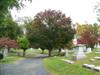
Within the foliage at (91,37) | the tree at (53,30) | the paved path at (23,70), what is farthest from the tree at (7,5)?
the foliage at (91,37)

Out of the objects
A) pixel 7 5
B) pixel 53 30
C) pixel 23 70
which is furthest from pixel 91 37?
pixel 7 5

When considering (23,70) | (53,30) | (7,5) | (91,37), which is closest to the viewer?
Answer: (7,5)

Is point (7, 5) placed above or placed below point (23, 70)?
above

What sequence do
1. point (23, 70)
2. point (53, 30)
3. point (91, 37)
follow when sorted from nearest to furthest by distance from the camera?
point (23, 70) < point (53, 30) < point (91, 37)

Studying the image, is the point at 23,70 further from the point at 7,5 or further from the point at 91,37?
the point at 91,37

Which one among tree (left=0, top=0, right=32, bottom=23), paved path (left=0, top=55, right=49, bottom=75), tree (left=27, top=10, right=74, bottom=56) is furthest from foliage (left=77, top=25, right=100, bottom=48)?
tree (left=0, top=0, right=32, bottom=23)

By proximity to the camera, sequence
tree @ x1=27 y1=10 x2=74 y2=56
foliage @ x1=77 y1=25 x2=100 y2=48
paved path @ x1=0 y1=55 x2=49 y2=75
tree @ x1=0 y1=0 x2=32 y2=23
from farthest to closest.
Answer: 1. foliage @ x1=77 y1=25 x2=100 y2=48
2. tree @ x1=27 y1=10 x2=74 y2=56
3. paved path @ x1=0 y1=55 x2=49 y2=75
4. tree @ x1=0 y1=0 x2=32 y2=23

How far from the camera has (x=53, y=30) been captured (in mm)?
67438

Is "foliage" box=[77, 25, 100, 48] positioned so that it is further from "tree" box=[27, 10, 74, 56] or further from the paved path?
the paved path

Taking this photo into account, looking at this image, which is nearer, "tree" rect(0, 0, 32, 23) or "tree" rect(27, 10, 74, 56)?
"tree" rect(0, 0, 32, 23)

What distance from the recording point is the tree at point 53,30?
6694 cm

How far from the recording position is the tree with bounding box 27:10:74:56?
6694cm

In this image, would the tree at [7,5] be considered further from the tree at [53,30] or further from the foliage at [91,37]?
the foliage at [91,37]

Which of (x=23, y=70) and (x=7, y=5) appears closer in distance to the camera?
(x=7, y=5)
